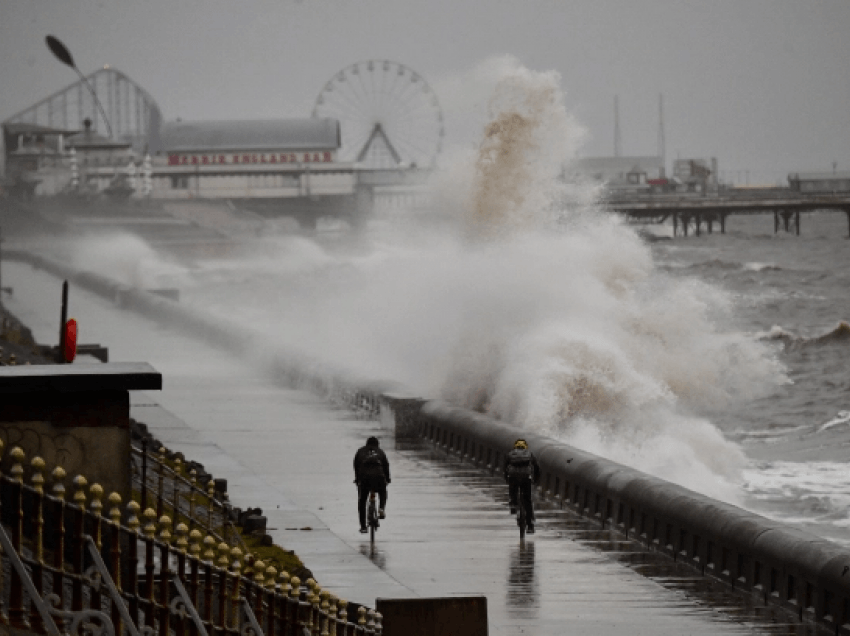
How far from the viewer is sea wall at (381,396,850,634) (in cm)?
1388

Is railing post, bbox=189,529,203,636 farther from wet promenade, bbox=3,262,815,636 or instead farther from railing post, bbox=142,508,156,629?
wet promenade, bbox=3,262,815,636

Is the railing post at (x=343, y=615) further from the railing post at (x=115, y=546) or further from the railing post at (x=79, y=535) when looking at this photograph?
the railing post at (x=79, y=535)

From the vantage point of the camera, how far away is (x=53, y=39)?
85500 millimetres

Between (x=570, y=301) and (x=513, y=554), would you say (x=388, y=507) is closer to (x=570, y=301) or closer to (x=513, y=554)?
(x=513, y=554)

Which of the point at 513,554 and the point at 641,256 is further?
the point at 641,256

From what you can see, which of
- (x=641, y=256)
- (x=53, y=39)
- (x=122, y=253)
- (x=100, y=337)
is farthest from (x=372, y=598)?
(x=122, y=253)

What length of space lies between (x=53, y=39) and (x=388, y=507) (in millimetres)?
68876

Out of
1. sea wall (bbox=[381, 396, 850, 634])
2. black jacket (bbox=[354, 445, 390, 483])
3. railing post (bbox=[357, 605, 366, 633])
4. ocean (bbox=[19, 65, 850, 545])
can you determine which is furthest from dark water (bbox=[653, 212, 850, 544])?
railing post (bbox=[357, 605, 366, 633])

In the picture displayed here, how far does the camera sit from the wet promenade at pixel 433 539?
14.1m

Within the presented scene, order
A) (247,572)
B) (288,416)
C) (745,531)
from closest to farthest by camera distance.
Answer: (247,572), (745,531), (288,416)

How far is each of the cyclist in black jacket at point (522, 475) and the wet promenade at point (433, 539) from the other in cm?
34

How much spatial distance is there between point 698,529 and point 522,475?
2011 mm

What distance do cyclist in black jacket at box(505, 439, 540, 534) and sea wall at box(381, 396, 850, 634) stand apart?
1.07 meters

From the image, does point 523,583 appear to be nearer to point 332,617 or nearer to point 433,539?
point 433,539
